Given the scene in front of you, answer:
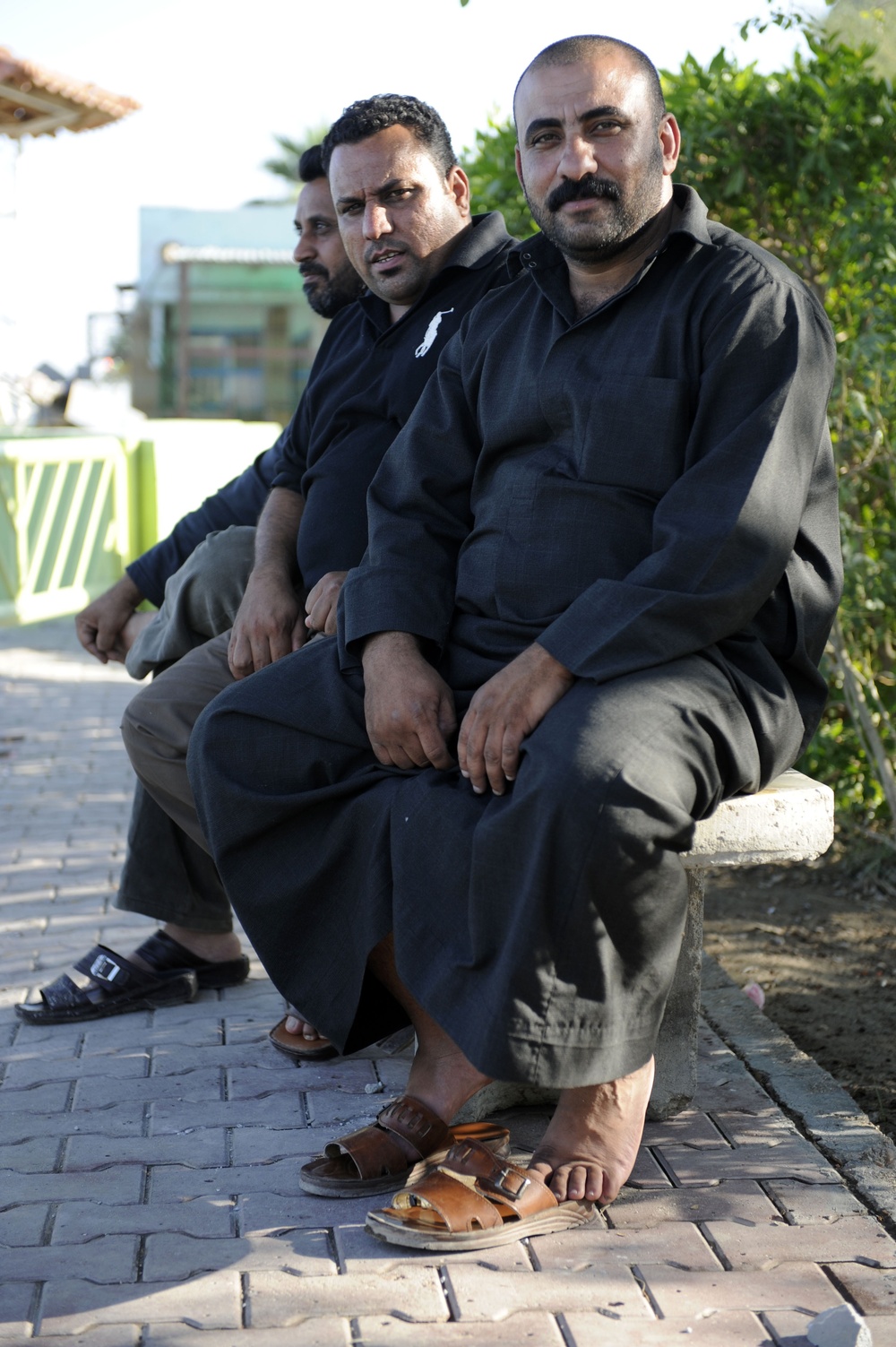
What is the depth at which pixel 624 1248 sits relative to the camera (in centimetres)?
234

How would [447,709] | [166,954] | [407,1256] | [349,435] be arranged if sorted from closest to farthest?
[407,1256]
[447,709]
[349,435]
[166,954]

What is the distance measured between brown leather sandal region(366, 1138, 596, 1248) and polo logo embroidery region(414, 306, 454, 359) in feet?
6.27

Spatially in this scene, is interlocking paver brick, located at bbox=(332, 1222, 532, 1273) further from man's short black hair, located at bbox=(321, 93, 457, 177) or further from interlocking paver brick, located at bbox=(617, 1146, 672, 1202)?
man's short black hair, located at bbox=(321, 93, 457, 177)

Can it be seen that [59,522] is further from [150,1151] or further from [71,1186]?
[71,1186]

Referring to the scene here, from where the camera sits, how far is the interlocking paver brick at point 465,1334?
2.07 metres

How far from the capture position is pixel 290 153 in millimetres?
33969

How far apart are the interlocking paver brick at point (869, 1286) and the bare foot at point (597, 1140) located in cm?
40

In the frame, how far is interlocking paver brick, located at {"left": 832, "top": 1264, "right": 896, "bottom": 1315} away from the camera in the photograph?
216cm

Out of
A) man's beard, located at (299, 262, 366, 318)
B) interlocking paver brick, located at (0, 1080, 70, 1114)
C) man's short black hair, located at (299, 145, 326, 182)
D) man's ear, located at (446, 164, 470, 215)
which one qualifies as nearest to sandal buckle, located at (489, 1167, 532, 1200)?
interlocking paver brick, located at (0, 1080, 70, 1114)

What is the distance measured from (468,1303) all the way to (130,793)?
4.12m

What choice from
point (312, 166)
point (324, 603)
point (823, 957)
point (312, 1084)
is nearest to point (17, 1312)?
point (312, 1084)

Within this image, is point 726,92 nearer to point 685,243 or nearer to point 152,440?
point 685,243

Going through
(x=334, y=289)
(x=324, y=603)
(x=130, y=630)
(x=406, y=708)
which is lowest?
(x=130, y=630)

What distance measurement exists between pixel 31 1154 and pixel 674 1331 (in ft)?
4.37
